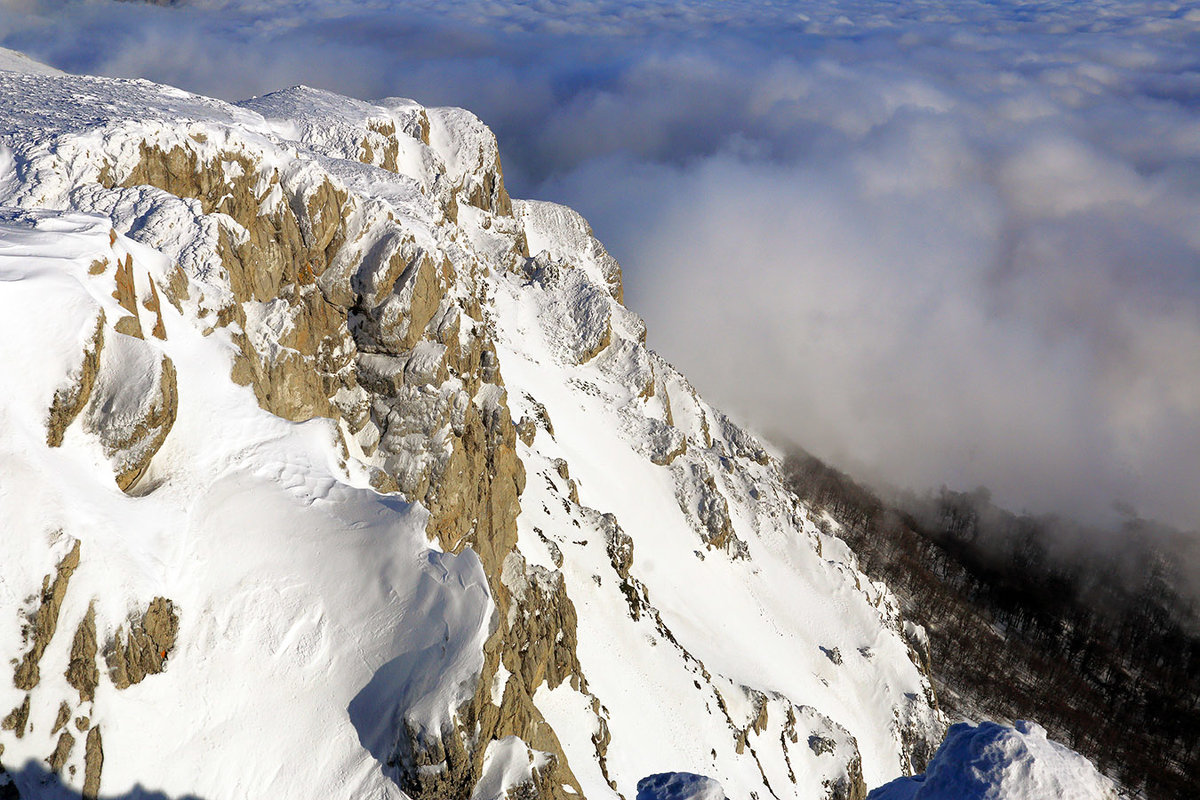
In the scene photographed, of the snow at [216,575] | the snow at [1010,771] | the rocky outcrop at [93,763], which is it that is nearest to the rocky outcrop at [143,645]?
the snow at [216,575]

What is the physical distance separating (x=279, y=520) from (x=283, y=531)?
Answer: 0.50 metres

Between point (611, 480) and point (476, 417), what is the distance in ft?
136

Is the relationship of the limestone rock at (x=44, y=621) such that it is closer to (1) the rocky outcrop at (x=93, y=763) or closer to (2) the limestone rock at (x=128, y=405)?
(1) the rocky outcrop at (x=93, y=763)

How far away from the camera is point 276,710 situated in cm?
2598

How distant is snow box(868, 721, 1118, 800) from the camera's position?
11391mm

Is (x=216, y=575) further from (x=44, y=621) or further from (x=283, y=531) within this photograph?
(x=44, y=621)

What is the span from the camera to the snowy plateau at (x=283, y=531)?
899 inches

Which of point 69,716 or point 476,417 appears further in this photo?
point 476,417

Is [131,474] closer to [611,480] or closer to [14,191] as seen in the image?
[14,191]

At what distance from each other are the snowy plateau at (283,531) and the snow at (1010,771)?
0.05 meters

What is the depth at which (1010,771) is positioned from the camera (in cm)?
1164

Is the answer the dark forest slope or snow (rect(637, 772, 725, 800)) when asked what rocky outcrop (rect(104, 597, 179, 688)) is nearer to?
snow (rect(637, 772, 725, 800))

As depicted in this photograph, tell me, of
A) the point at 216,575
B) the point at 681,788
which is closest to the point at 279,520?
the point at 216,575

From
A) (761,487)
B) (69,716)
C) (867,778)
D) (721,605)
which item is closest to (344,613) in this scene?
(69,716)
